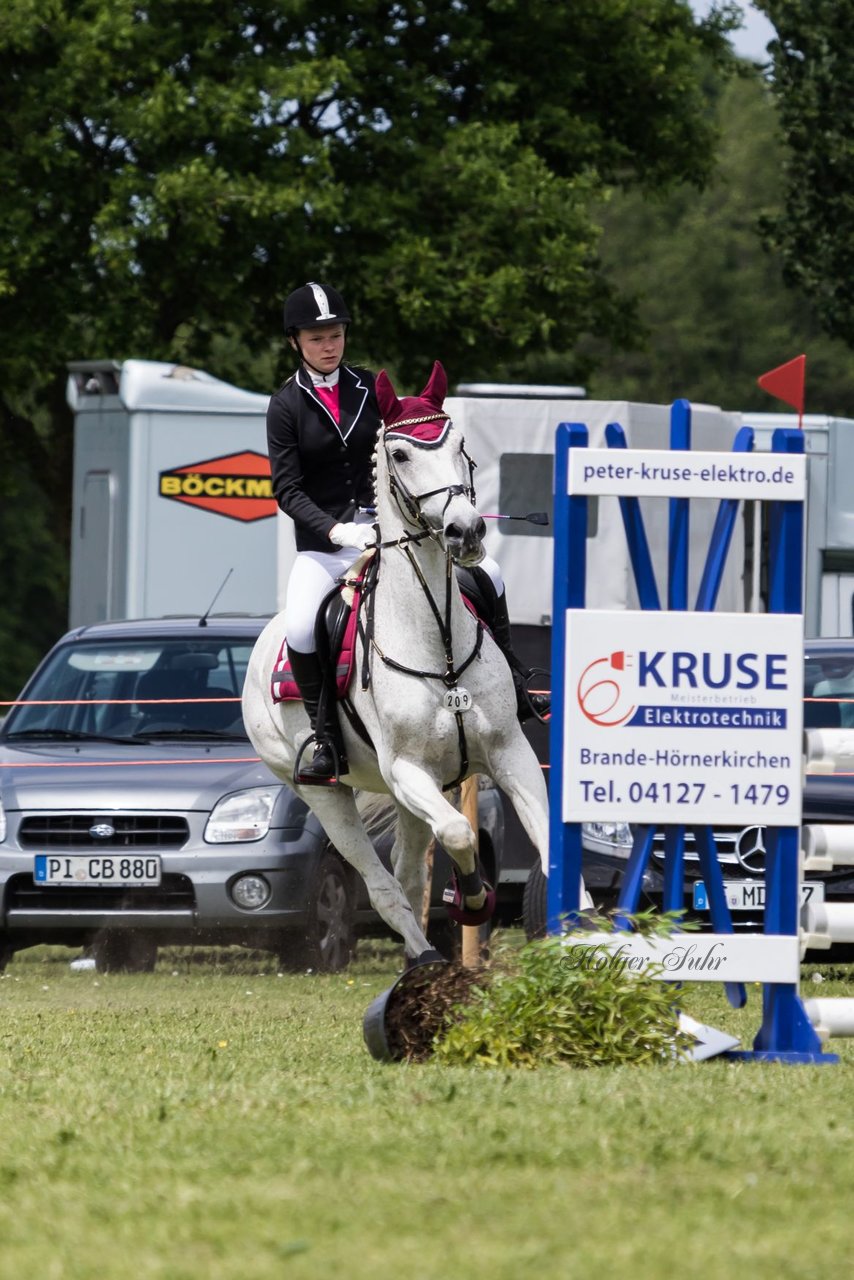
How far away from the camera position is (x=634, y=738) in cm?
708

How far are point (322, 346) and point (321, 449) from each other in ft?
1.39

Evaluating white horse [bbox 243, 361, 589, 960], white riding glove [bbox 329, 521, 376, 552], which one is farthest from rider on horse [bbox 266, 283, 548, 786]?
white horse [bbox 243, 361, 589, 960]

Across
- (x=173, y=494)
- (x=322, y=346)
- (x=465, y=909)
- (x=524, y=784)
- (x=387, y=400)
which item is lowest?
(x=465, y=909)

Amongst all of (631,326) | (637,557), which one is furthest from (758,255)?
(637,557)

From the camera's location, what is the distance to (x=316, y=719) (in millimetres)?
9594

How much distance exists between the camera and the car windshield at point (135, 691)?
13.6 meters

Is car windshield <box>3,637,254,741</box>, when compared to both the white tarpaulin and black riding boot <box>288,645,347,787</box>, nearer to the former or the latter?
the white tarpaulin

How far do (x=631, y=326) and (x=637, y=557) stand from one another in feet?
69.5

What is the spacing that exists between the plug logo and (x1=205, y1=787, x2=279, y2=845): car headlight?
560 cm

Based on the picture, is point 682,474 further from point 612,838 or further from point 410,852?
point 612,838

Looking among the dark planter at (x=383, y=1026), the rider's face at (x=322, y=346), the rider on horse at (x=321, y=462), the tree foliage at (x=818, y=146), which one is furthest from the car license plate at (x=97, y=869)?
the tree foliage at (x=818, y=146)

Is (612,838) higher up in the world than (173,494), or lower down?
lower down

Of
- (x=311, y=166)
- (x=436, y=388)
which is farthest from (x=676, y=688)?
(x=311, y=166)

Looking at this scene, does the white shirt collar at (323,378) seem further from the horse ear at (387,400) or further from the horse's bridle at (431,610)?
the horse ear at (387,400)
